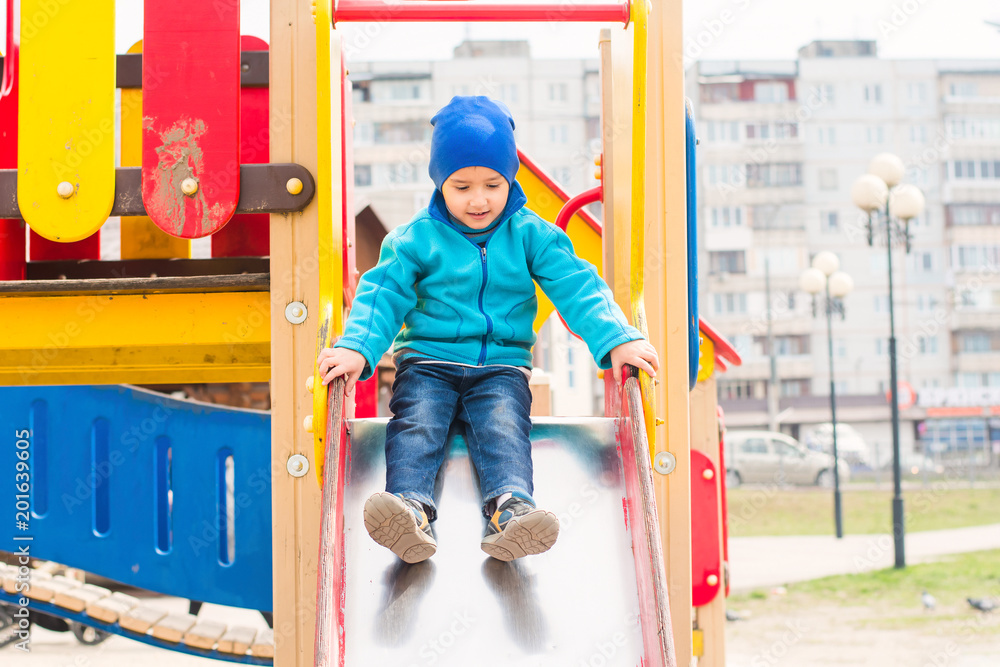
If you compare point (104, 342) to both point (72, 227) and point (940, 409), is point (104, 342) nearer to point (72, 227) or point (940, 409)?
point (72, 227)

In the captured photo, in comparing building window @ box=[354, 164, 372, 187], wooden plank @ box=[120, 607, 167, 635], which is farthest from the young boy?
building window @ box=[354, 164, 372, 187]

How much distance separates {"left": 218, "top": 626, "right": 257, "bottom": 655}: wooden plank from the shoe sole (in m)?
2.12

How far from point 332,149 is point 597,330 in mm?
816

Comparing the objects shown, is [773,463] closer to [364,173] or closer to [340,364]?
[340,364]

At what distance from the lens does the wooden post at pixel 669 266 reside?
2.33 m

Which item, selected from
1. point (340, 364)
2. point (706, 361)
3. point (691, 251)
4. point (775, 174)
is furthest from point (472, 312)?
point (775, 174)

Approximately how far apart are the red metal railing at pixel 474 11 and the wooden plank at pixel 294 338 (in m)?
0.19

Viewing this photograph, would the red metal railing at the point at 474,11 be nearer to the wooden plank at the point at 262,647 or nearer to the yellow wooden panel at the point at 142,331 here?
the yellow wooden panel at the point at 142,331

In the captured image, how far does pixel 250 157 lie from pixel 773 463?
72.5 feet

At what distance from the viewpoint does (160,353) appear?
2.66 meters

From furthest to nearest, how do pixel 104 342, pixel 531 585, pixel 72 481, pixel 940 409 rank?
pixel 940 409, pixel 72 481, pixel 104 342, pixel 531 585

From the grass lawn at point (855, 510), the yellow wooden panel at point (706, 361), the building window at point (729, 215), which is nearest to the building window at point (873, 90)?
the building window at point (729, 215)

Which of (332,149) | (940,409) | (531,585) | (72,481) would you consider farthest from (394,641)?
(940,409)

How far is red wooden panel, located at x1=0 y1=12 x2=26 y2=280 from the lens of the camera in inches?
113
